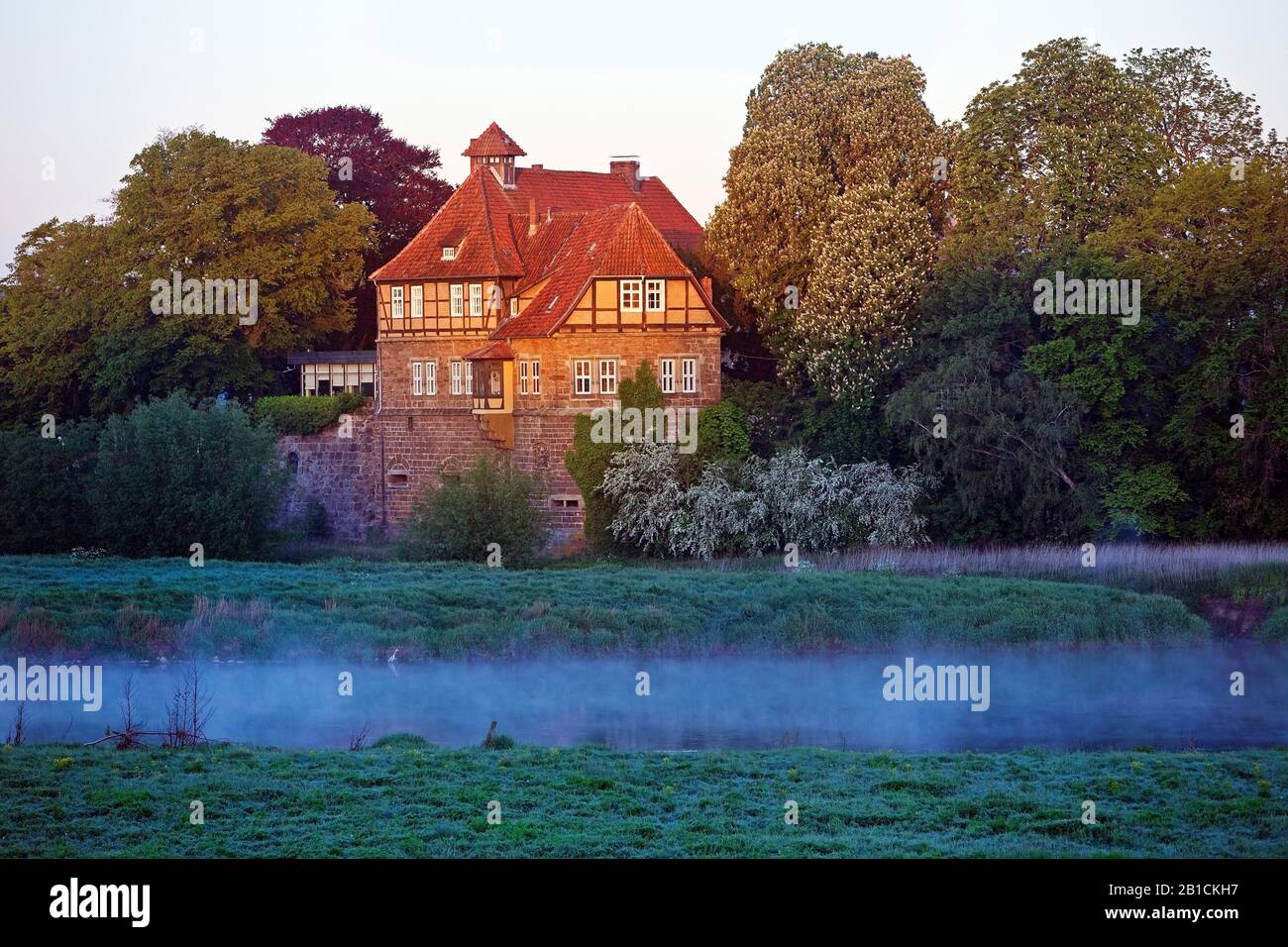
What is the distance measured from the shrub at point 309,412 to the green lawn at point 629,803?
28.6m

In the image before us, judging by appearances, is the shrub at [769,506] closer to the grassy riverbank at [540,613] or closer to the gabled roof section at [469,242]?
the grassy riverbank at [540,613]

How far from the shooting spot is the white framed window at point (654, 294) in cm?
3769

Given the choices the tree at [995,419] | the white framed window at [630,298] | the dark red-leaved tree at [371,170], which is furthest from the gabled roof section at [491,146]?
the tree at [995,419]

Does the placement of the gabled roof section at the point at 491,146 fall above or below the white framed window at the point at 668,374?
above

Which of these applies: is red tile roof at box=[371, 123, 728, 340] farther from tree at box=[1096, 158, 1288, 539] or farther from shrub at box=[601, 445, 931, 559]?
tree at box=[1096, 158, 1288, 539]

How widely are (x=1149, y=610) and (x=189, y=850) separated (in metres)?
19.5

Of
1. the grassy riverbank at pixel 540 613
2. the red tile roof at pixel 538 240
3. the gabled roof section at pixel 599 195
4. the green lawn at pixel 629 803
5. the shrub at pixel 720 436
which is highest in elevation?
the gabled roof section at pixel 599 195

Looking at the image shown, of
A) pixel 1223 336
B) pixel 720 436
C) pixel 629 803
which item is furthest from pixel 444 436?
pixel 629 803

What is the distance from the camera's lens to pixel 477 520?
3425 centimetres

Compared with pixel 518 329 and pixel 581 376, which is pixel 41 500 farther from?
pixel 581 376

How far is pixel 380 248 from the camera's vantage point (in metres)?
49.6

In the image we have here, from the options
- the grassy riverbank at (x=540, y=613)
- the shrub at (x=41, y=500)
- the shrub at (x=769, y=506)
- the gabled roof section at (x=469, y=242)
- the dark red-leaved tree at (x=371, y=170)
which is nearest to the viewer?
the grassy riverbank at (x=540, y=613)
